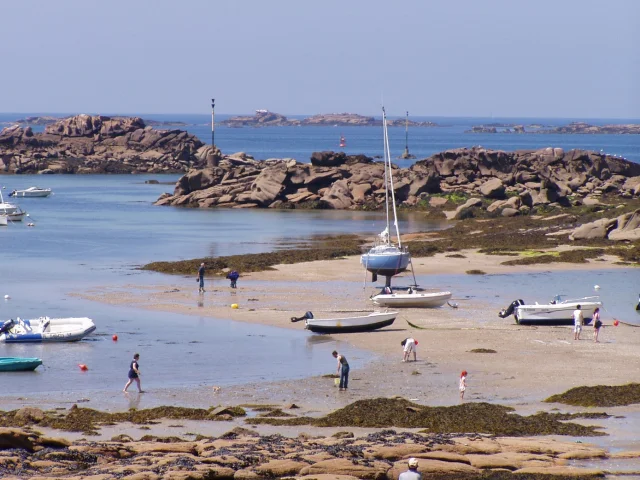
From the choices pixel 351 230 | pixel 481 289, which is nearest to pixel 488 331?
A: pixel 481 289

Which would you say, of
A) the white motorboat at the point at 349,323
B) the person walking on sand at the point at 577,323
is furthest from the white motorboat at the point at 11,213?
the person walking on sand at the point at 577,323

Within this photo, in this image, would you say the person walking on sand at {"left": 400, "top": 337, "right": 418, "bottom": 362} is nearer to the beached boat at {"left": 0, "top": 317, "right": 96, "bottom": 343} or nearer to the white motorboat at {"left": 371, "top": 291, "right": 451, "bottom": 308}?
the white motorboat at {"left": 371, "top": 291, "right": 451, "bottom": 308}

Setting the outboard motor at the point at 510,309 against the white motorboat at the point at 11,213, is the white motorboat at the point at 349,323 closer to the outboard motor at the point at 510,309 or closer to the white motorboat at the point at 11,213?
the outboard motor at the point at 510,309

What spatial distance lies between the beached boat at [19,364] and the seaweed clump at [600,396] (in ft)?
45.4

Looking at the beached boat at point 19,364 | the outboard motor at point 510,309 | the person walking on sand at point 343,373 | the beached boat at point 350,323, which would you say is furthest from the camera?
the outboard motor at point 510,309

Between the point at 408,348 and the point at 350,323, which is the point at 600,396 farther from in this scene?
the point at 350,323

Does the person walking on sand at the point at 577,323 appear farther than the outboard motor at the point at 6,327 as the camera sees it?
No

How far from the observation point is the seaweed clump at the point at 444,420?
824 inches

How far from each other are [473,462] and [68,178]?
112798 millimetres

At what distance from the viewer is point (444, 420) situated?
71.2 ft

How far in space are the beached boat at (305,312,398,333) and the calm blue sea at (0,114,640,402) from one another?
1.75ft

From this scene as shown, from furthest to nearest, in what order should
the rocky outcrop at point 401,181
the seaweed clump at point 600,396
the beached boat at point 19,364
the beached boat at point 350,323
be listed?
the rocky outcrop at point 401,181
the beached boat at point 350,323
the beached boat at point 19,364
the seaweed clump at point 600,396

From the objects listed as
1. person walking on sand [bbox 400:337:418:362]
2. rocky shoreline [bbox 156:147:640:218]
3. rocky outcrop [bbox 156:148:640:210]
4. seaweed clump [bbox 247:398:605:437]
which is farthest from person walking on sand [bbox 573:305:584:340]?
rocky outcrop [bbox 156:148:640:210]

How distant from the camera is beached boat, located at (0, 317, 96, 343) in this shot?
3241 centimetres
